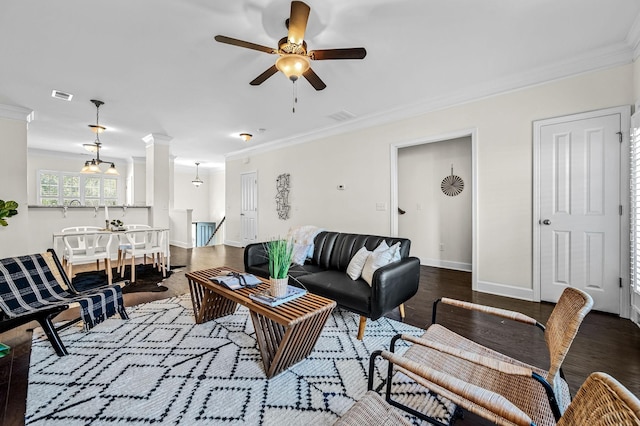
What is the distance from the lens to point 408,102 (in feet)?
13.9

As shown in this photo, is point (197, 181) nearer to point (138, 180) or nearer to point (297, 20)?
point (138, 180)

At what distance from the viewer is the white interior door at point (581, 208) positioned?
2.92 m

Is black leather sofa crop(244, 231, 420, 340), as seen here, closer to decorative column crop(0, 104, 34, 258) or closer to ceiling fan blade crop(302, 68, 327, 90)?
ceiling fan blade crop(302, 68, 327, 90)

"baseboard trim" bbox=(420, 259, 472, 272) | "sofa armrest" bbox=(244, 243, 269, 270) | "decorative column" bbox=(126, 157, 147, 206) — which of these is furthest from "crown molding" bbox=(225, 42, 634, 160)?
"decorative column" bbox=(126, 157, 147, 206)

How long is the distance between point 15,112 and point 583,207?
25.4 ft

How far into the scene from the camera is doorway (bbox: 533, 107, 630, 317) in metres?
2.88

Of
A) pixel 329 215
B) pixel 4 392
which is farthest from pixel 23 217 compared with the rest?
pixel 329 215

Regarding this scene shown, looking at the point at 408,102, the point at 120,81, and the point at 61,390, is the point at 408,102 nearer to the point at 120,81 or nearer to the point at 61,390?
the point at 120,81

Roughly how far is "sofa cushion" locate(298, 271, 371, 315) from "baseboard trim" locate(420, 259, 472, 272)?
310 cm

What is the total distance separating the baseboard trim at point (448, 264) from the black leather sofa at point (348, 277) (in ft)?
8.91

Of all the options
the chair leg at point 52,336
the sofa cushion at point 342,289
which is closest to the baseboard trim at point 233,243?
the sofa cushion at point 342,289

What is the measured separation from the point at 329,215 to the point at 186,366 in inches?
156

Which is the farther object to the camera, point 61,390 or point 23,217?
point 23,217

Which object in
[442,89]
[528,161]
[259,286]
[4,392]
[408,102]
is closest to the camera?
[4,392]
